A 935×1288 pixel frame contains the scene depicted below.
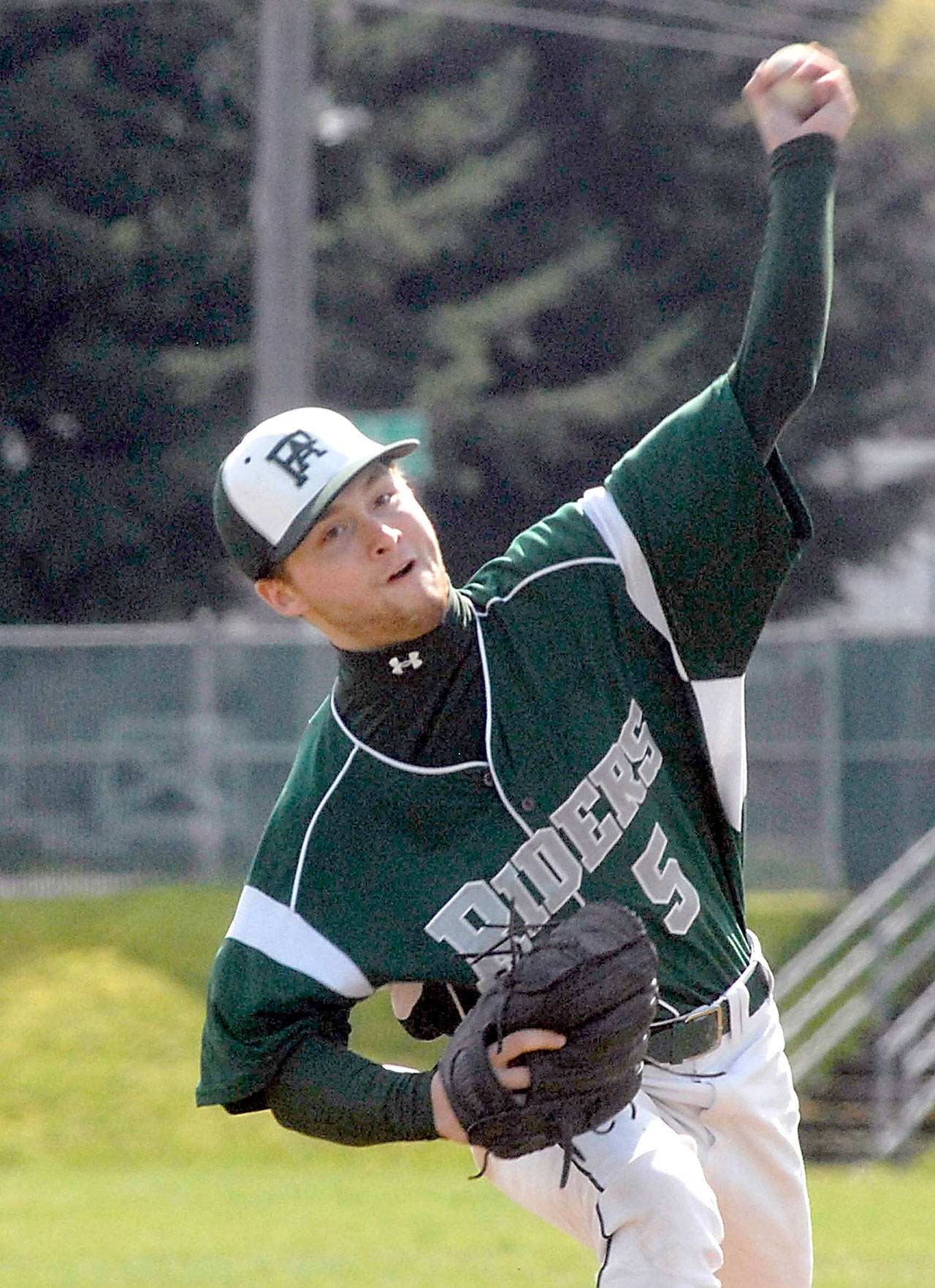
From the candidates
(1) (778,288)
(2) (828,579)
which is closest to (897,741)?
(1) (778,288)

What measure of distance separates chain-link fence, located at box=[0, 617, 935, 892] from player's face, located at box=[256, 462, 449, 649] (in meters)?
11.4

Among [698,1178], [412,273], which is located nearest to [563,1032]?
[698,1178]

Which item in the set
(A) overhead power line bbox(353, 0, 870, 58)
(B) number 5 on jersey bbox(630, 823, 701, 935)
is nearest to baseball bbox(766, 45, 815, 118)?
(B) number 5 on jersey bbox(630, 823, 701, 935)

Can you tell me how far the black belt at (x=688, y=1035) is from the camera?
379 centimetres

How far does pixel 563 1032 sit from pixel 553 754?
519 mm

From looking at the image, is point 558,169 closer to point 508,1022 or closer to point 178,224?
point 178,224

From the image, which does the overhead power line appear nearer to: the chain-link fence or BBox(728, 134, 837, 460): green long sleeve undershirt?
the chain-link fence

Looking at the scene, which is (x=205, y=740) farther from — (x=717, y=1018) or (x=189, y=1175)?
(x=717, y=1018)

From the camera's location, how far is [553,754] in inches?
148

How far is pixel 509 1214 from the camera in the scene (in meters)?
10.8

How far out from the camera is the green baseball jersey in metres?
3.69

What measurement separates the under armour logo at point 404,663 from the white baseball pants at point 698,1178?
82 centimetres

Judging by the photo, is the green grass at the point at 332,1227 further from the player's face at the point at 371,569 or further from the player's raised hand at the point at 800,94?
the player's raised hand at the point at 800,94

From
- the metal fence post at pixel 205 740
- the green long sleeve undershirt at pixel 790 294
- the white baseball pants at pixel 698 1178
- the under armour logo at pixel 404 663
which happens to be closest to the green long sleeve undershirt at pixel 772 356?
the green long sleeve undershirt at pixel 790 294
